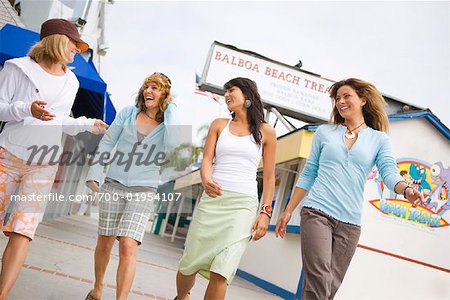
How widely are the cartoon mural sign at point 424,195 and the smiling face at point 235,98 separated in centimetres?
546

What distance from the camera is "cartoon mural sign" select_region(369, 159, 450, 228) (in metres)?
8.44

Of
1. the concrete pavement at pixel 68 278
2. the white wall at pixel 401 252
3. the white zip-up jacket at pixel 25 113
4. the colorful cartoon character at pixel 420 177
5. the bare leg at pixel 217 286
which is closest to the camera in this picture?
the white zip-up jacket at pixel 25 113

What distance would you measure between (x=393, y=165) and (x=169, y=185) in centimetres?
2691

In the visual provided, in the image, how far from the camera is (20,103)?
2863mm

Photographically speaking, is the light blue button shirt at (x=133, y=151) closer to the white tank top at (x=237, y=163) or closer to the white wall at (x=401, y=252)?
the white tank top at (x=237, y=163)

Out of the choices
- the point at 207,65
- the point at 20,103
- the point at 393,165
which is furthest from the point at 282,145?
the point at 20,103

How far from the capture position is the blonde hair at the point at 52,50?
3.04 meters

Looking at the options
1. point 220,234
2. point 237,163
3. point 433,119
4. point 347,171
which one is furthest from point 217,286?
point 433,119

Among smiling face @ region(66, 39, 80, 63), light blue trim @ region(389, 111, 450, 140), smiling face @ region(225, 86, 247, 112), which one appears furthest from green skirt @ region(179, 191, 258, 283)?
light blue trim @ region(389, 111, 450, 140)

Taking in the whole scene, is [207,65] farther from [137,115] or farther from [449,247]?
[137,115]

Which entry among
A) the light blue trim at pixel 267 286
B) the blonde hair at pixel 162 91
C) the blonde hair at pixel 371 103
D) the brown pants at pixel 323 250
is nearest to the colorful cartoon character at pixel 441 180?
the light blue trim at pixel 267 286

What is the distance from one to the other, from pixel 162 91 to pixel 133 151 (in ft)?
1.72

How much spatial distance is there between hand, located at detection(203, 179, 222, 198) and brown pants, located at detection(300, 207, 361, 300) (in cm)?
61

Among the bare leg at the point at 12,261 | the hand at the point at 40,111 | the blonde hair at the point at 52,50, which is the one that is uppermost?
the blonde hair at the point at 52,50
